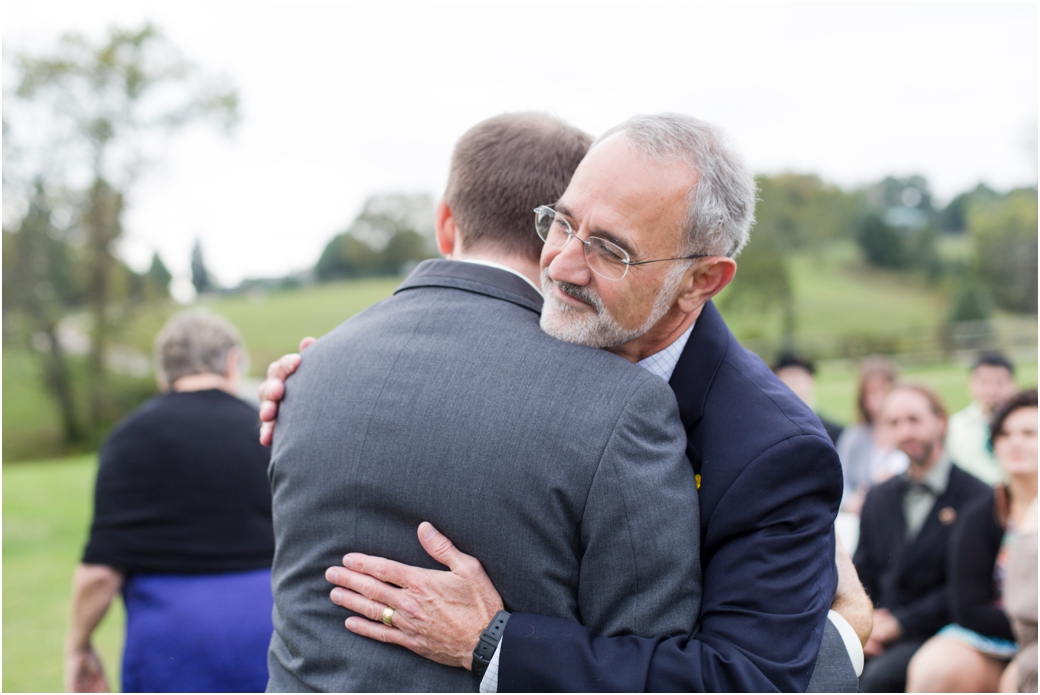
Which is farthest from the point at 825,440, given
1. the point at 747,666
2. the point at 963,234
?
the point at 963,234

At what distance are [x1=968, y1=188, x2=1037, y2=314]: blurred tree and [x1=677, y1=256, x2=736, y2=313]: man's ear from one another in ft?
158

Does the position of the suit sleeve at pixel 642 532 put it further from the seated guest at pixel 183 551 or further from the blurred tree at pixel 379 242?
the blurred tree at pixel 379 242

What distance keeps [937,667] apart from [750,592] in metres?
3.46

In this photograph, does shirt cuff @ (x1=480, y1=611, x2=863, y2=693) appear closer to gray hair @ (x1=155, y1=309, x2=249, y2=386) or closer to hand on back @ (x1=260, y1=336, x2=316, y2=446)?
hand on back @ (x1=260, y1=336, x2=316, y2=446)

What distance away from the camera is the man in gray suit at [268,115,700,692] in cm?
158

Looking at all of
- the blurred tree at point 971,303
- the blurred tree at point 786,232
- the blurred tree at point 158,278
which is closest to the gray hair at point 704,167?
the blurred tree at point 158,278

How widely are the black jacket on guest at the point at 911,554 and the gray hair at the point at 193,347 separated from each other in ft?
13.1

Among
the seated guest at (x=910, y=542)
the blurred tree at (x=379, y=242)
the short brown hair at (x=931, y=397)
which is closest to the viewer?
the seated guest at (x=910, y=542)

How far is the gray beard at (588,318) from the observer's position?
5.82 feet

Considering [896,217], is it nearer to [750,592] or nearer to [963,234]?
[963,234]

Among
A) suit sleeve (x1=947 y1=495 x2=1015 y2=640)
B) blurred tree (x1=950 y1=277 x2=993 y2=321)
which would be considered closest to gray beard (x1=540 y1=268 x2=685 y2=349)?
suit sleeve (x1=947 y1=495 x2=1015 y2=640)

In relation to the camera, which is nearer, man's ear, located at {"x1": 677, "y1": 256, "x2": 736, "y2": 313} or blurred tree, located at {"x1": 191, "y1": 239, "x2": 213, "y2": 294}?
man's ear, located at {"x1": 677, "y1": 256, "x2": 736, "y2": 313}

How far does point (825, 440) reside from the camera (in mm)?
1716

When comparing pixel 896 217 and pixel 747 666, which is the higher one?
pixel 747 666
